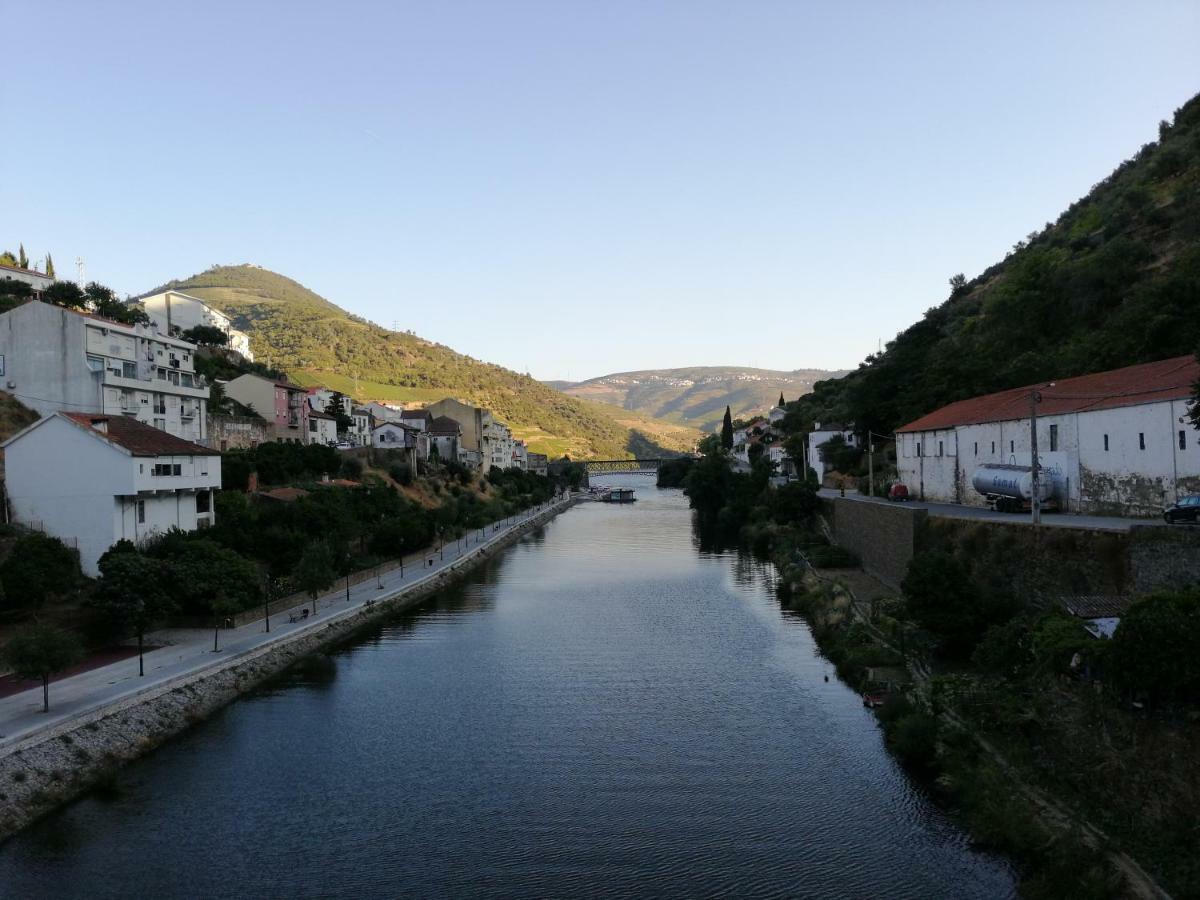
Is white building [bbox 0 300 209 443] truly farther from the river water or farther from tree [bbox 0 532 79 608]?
the river water

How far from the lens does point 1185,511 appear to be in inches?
922

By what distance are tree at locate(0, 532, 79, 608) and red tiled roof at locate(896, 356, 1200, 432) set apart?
32837 millimetres

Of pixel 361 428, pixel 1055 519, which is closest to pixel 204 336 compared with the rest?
pixel 361 428

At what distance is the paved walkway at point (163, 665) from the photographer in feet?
63.9

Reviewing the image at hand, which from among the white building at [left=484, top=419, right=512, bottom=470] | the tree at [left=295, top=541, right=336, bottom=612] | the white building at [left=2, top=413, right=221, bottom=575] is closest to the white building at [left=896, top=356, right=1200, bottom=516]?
the tree at [left=295, top=541, right=336, bottom=612]

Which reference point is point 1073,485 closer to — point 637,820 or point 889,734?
point 889,734

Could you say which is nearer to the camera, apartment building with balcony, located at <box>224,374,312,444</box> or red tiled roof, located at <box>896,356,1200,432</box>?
red tiled roof, located at <box>896,356,1200,432</box>

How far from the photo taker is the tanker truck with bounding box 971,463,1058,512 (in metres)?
32.2

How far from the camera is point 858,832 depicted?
1633cm

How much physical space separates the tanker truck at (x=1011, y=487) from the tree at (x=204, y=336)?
213 ft

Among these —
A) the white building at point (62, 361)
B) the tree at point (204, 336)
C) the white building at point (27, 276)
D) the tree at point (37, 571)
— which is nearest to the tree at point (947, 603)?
the tree at point (37, 571)

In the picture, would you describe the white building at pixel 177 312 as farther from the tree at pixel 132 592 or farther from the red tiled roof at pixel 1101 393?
the red tiled roof at pixel 1101 393

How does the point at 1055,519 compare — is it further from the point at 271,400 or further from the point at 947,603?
the point at 271,400

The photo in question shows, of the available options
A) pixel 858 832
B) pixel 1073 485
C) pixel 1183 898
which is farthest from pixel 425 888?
pixel 1073 485
